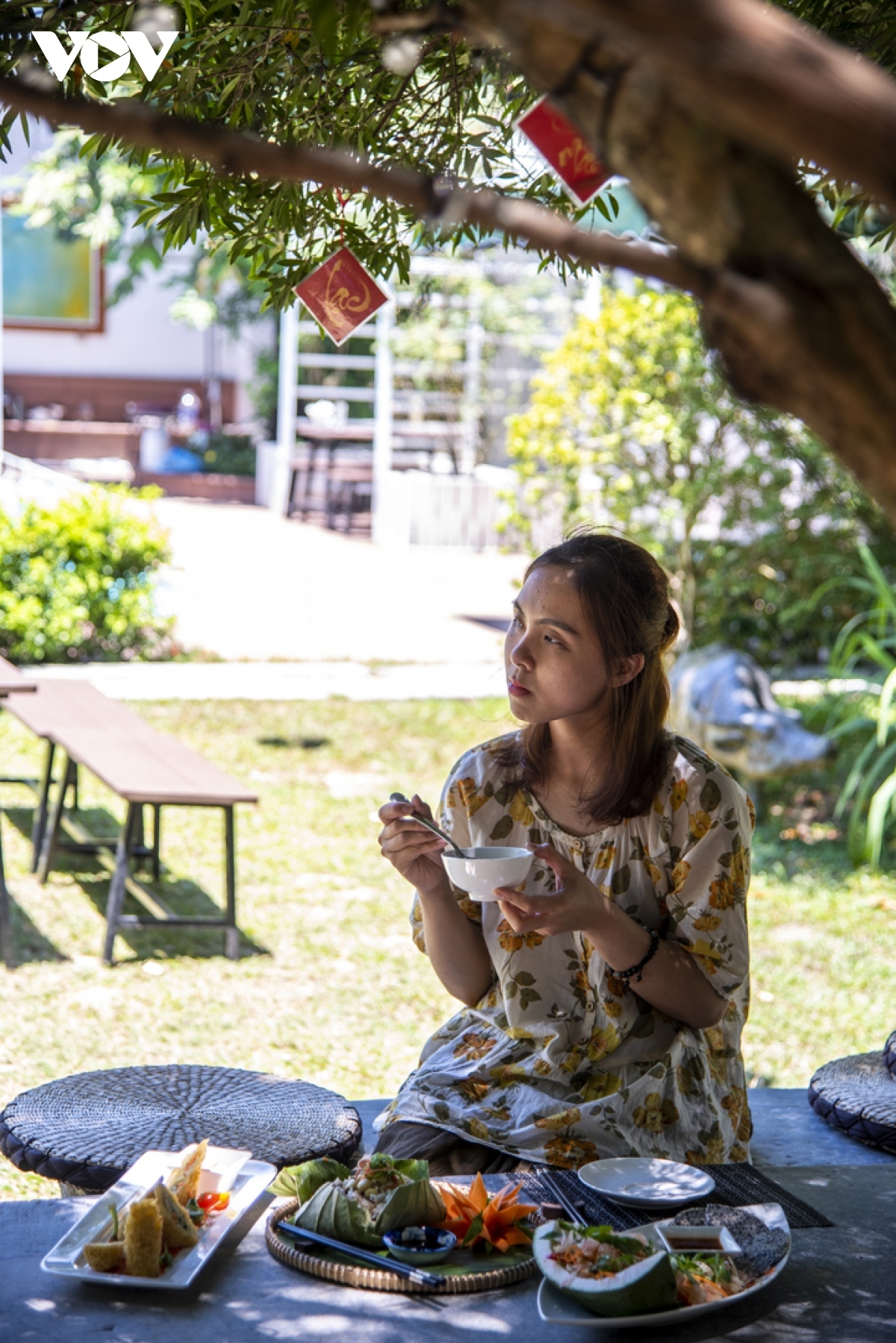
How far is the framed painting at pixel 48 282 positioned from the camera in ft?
68.4

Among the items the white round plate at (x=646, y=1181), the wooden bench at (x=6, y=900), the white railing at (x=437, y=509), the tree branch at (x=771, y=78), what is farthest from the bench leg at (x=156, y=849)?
the white railing at (x=437, y=509)

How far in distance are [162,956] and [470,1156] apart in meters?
2.94

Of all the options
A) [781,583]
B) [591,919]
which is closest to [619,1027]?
[591,919]

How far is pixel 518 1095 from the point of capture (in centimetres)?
245

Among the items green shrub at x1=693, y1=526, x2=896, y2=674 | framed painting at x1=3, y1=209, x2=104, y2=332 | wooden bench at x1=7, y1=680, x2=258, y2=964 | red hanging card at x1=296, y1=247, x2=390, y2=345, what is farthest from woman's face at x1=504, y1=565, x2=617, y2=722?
framed painting at x1=3, y1=209, x2=104, y2=332

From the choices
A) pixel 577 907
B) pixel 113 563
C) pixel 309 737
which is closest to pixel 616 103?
pixel 577 907

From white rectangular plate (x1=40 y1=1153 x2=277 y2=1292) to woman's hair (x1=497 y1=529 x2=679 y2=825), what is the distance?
848 millimetres

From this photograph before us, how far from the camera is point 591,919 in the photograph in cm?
226

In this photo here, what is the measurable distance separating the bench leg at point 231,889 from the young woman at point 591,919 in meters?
2.48

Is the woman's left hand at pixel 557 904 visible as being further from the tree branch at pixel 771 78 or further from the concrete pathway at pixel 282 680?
the concrete pathway at pixel 282 680

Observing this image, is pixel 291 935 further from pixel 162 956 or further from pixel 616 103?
pixel 616 103

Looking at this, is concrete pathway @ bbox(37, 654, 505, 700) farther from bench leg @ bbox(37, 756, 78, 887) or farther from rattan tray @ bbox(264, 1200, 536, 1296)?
rattan tray @ bbox(264, 1200, 536, 1296)

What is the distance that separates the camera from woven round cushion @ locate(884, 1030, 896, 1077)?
2.89 metres

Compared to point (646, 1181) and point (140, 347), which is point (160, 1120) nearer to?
point (646, 1181)
